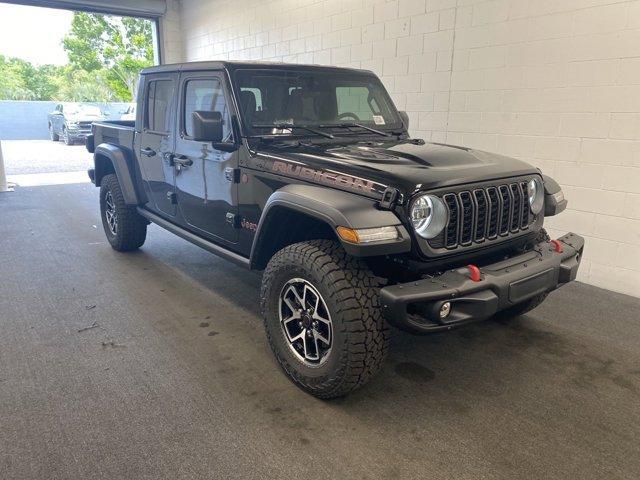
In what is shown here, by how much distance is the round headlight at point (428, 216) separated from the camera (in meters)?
2.23

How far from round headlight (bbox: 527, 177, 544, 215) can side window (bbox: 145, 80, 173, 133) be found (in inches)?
104

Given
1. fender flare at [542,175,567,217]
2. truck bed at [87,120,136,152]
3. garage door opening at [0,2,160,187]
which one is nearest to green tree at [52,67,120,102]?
garage door opening at [0,2,160,187]

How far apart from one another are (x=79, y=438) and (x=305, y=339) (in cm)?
113

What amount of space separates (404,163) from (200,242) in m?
1.72

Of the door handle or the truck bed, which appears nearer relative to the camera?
the door handle

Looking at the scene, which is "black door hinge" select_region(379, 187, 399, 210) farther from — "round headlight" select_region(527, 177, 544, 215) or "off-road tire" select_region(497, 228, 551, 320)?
"off-road tire" select_region(497, 228, 551, 320)

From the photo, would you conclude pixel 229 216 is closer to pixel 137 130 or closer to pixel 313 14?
pixel 137 130

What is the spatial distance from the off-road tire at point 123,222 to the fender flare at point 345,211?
261cm

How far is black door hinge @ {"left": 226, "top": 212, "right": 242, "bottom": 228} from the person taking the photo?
10.3 ft

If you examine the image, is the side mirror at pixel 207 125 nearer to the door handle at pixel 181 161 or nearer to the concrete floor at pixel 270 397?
the door handle at pixel 181 161

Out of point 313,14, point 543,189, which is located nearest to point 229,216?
point 543,189

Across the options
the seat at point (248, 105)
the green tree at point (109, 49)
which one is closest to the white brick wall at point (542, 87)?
the seat at point (248, 105)

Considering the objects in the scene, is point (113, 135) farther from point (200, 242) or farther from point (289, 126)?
point (289, 126)

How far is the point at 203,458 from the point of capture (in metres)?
2.04
